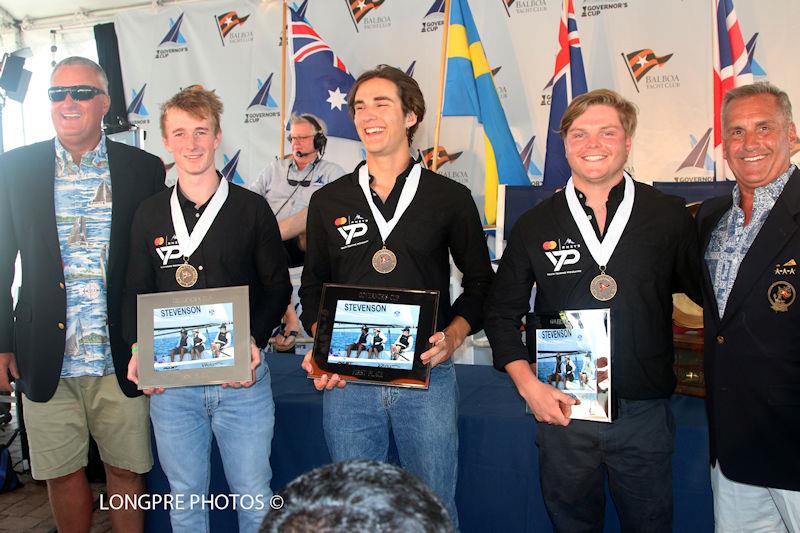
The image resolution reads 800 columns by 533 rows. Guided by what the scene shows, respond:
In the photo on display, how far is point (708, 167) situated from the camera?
4.98m

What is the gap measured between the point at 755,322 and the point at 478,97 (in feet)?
10.5

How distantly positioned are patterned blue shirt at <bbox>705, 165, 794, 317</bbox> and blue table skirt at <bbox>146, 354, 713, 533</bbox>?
743mm

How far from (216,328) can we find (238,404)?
0.30 m

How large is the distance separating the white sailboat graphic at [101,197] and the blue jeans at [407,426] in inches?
50.2

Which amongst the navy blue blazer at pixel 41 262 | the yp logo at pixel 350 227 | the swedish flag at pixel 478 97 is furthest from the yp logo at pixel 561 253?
the swedish flag at pixel 478 97

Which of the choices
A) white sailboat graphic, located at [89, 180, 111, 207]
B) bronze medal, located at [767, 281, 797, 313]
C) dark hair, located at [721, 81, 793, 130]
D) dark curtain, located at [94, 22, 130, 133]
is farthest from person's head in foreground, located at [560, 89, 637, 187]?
dark curtain, located at [94, 22, 130, 133]

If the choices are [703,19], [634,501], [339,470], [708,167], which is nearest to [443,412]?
[634,501]

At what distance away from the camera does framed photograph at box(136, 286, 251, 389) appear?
219 cm

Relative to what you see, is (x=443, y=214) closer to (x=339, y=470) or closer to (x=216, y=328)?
(x=216, y=328)

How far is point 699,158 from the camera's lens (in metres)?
4.99

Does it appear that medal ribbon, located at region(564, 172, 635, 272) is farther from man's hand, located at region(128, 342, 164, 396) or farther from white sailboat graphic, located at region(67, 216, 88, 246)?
white sailboat graphic, located at region(67, 216, 88, 246)

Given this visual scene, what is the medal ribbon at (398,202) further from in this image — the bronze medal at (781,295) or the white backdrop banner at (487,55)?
the white backdrop banner at (487,55)

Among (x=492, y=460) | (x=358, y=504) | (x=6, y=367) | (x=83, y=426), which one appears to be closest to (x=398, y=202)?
(x=492, y=460)

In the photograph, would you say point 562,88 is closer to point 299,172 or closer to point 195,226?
point 299,172
